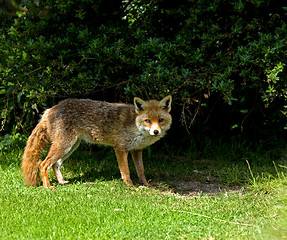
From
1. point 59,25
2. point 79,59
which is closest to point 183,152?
point 79,59

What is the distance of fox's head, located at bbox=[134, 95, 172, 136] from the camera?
637 cm

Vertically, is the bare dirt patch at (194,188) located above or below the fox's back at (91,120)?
below

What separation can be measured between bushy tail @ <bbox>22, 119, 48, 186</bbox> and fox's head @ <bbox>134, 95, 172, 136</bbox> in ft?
5.32

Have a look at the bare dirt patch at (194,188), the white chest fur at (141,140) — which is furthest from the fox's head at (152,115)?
the bare dirt patch at (194,188)

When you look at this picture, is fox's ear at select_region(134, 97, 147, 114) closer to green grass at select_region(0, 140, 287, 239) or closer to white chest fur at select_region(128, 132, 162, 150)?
white chest fur at select_region(128, 132, 162, 150)

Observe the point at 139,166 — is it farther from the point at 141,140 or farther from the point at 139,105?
the point at 139,105

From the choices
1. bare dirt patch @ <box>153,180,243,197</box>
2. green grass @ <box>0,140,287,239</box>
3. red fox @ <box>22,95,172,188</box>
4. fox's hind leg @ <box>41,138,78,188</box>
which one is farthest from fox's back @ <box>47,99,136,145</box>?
bare dirt patch @ <box>153,180,243,197</box>

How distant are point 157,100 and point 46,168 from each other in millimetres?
2217

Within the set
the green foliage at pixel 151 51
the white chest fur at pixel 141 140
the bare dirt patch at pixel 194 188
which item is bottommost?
the bare dirt patch at pixel 194 188

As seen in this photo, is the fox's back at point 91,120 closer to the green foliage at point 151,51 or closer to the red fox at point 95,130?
the red fox at point 95,130

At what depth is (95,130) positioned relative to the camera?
268 inches

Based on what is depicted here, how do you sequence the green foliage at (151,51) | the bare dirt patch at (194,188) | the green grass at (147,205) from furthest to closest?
the green foliage at (151,51) < the bare dirt patch at (194,188) < the green grass at (147,205)

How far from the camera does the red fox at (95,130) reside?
6.52m

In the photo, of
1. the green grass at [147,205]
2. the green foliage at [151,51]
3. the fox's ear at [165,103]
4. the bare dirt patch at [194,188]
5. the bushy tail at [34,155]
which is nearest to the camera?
the green grass at [147,205]
